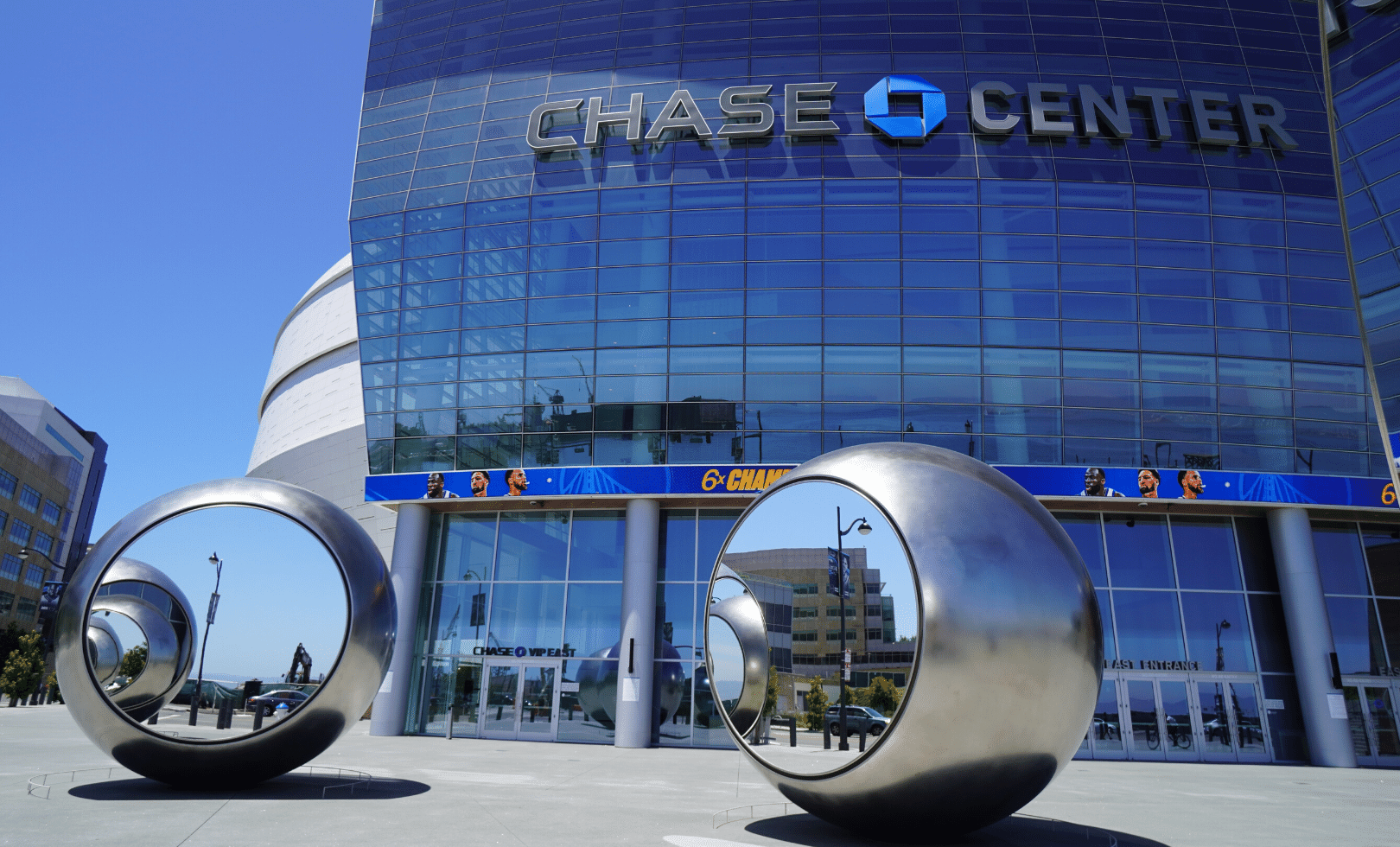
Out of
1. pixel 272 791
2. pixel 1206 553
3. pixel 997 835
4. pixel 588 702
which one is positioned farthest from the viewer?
pixel 1206 553

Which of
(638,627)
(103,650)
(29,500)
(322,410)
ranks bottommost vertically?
(103,650)

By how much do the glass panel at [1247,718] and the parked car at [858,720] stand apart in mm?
20916

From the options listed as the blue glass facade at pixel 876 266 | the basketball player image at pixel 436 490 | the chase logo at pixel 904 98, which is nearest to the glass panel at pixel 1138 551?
the blue glass facade at pixel 876 266

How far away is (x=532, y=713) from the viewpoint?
23.7 meters

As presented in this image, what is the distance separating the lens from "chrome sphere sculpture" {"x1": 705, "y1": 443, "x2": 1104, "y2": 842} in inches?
226

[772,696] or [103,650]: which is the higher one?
[103,650]

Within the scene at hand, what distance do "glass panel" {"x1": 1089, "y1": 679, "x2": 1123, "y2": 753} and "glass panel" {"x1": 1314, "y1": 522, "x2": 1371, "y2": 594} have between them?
6531 millimetres

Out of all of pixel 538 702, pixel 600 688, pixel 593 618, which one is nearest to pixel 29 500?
pixel 538 702

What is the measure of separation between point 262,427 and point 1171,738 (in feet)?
131

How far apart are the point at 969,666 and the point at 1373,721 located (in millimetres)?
23662

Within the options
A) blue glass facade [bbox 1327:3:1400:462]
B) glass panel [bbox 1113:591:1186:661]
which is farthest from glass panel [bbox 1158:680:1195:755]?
blue glass facade [bbox 1327:3:1400:462]

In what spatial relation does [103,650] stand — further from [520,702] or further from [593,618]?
[520,702]

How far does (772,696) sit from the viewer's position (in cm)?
727

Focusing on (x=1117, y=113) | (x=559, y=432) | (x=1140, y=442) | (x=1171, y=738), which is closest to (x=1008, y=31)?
(x=1117, y=113)
